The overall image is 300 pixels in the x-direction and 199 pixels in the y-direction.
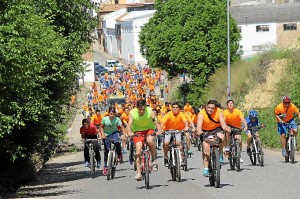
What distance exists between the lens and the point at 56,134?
3186cm

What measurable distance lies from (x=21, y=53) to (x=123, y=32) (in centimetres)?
11157

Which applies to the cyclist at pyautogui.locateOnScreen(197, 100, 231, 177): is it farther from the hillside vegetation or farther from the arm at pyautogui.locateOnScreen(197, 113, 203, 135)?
the hillside vegetation

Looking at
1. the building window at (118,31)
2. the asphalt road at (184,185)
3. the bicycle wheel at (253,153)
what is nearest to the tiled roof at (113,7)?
the building window at (118,31)

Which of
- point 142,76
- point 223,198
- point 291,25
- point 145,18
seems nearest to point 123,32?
point 145,18

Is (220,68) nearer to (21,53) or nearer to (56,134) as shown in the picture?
(56,134)

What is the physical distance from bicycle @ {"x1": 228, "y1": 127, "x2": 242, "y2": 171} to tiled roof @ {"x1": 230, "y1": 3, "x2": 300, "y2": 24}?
200 ft

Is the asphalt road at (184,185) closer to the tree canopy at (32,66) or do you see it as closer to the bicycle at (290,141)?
the bicycle at (290,141)

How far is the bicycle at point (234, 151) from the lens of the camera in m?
22.7

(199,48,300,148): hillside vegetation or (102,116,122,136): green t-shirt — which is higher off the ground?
(199,48,300,148): hillside vegetation

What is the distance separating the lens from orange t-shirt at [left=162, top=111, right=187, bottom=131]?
22109 mm

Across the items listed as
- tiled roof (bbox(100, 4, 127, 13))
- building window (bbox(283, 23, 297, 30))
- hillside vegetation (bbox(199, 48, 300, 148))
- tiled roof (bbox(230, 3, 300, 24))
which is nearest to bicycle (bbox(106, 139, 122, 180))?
hillside vegetation (bbox(199, 48, 300, 148))

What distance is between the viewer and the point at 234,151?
897 inches

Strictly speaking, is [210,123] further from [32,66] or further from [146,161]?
[32,66]

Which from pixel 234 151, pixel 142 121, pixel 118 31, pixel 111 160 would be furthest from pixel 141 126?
pixel 118 31
